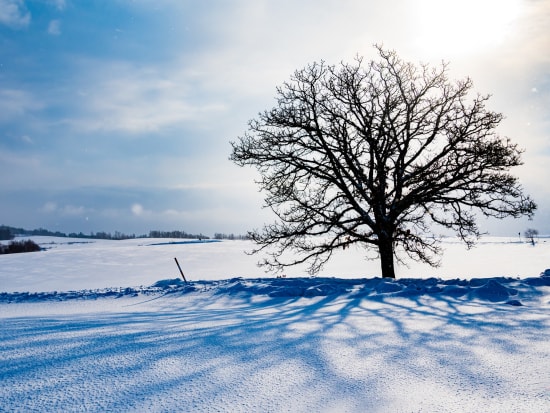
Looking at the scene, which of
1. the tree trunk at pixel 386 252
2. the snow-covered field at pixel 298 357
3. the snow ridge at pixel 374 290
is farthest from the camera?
the tree trunk at pixel 386 252

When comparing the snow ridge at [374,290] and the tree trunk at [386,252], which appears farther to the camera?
the tree trunk at [386,252]

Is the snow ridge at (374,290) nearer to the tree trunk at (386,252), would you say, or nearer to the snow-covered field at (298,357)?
the snow-covered field at (298,357)

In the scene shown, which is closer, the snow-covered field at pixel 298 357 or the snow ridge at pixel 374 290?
the snow-covered field at pixel 298 357

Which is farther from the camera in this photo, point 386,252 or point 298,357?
point 386,252

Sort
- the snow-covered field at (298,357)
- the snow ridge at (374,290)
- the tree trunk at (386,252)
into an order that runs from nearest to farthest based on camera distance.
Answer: the snow-covered field at (298,357), the snow ridge at (374,290), the tree trunk at (386,252)

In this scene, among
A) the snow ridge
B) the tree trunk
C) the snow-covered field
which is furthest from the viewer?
the tree trunk

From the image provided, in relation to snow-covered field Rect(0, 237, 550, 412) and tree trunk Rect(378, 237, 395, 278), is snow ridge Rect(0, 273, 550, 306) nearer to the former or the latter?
snow-covered field Rect(0, 237, 550, 412)

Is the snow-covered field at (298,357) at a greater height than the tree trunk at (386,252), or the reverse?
the tree trunk at (386,252)

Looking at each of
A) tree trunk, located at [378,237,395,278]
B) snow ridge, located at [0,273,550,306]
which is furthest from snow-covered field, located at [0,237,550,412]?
tree trunk, located at [378,237,395,278]

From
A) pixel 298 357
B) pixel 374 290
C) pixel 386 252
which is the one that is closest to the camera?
pixel 298 357

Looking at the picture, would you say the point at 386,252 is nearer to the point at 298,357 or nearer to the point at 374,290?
the point at 374,290

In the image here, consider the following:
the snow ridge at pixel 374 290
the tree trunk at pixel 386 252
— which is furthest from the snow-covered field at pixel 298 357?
the tree trunk at pixel 386 252

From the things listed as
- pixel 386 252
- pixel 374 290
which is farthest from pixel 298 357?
pixel 386 252

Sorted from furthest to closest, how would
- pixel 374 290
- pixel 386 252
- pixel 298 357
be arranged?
pixel 386 252 < pixel 374 290 < pixel 298 357
